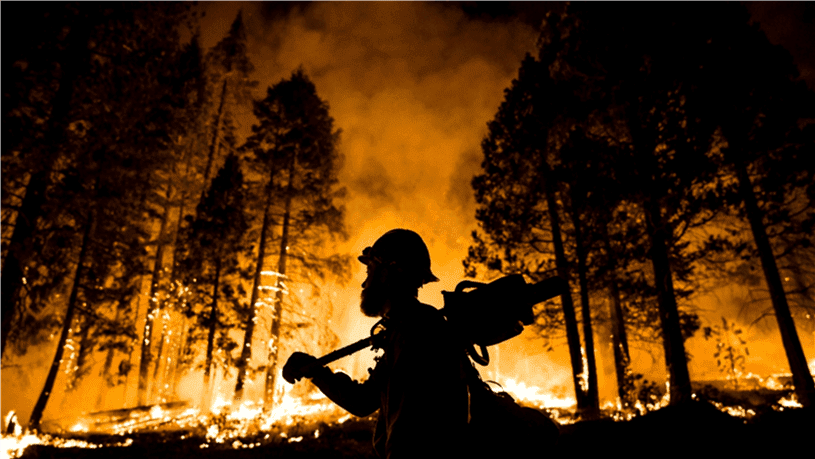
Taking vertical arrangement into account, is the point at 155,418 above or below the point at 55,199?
below

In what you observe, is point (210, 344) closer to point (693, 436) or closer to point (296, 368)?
point (693, 436)

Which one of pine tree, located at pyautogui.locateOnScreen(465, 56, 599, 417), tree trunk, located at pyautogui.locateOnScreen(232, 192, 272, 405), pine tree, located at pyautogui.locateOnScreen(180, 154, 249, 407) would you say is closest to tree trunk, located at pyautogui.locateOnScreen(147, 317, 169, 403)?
pine tree, located at pyautogui.locateOnScreen(180, 154, 249, 407)

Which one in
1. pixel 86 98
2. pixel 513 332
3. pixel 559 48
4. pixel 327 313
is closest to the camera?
pixel 513 332

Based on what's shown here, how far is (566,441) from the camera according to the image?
20.0ft

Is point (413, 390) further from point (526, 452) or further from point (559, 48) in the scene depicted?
point (559, 48)

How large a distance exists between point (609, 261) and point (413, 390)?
534 inches


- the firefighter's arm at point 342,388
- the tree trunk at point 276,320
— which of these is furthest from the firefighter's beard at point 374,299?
the tree trunk at point 276,320

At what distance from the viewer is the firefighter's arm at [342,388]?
6.43 ft

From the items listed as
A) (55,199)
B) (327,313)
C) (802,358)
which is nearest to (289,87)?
(327,313)

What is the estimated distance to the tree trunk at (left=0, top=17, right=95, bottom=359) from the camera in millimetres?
9070

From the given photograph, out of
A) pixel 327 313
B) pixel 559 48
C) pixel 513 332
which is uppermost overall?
pixel 559 48

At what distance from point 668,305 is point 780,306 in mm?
4052

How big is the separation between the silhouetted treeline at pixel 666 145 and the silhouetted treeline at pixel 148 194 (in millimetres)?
10802

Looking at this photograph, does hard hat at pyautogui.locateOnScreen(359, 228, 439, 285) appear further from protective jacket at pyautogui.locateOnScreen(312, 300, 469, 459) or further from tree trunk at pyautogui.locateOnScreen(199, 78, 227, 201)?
tree trunk at pyautogui.locateOnScreen(199, 78, 227, 201)
